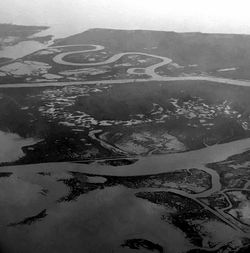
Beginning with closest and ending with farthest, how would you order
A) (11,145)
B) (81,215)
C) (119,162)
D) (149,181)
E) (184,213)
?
(81,215) < (184,213) < (149,181) < (119,162) < (11,145)

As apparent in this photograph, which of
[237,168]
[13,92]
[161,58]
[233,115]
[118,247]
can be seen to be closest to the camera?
[118,247]

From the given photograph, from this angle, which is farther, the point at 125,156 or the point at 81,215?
the point at 125,156

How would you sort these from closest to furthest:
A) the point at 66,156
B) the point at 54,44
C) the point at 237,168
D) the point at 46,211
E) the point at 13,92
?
the point at 46,211, the point at 237,168, the point at 66,156, the point at 13,92, the point at 54,44

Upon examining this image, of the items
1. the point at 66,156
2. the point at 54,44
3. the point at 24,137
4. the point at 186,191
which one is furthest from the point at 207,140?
the point at 54,44

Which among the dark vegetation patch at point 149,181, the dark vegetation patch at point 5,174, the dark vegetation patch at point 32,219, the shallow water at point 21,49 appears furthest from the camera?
the shallow water at point 21,49

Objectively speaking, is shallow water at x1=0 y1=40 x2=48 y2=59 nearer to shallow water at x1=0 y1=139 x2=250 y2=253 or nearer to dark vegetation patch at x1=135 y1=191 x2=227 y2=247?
shallow water at x1=0 y1=139 x2=250 y2=253

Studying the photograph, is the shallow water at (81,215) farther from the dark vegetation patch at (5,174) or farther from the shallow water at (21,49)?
the shallow water at (21,49)

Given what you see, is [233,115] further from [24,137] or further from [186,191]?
[24,137]

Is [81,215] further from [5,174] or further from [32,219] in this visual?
[5,174]

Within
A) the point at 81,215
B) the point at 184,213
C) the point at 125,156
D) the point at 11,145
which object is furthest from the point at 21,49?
the point at 184,213

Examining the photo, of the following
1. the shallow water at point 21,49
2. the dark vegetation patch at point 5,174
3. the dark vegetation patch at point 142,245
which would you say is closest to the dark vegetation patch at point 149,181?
the dark vegetation patch at point 5,174

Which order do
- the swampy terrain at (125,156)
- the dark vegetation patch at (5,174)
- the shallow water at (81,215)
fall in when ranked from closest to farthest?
the shallow water at (81,215) → the swampy terrain at (125,156) → the dark vegetation patch at (5,174)
